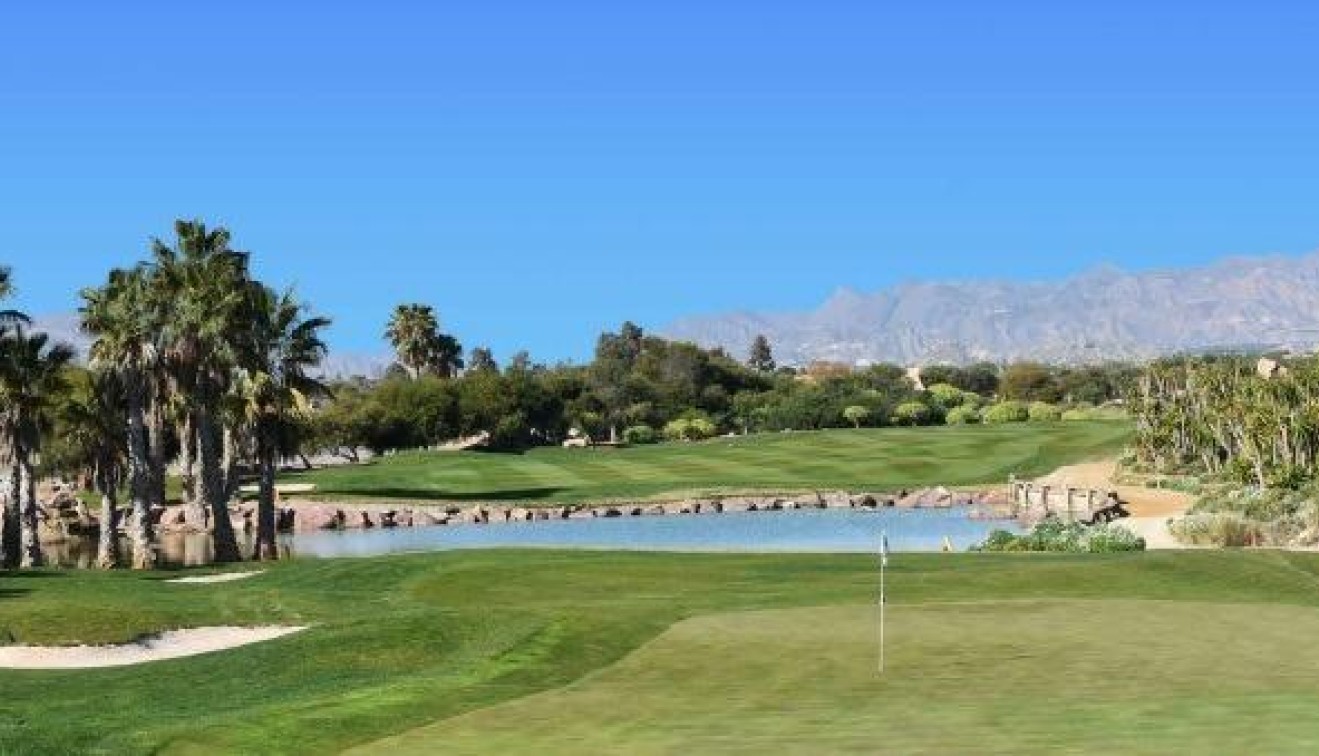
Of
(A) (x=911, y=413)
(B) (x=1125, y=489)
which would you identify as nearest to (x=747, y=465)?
(B) (x=1125, y=489)

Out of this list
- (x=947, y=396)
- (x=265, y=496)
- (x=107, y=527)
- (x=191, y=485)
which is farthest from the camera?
(x=947, y=396)

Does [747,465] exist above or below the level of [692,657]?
above

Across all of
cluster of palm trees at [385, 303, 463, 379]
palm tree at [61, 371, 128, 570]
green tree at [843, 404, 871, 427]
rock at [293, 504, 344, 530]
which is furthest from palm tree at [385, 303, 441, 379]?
palm tree at [61, 371, 128, 570]

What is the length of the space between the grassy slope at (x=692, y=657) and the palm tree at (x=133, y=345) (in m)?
13.5

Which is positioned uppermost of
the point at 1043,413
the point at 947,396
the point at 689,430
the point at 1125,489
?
the point at 947,396

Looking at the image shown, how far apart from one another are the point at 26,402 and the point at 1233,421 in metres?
56.8

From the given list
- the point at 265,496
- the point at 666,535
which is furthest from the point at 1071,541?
the point at 265,496

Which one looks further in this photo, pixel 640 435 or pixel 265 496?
pixel 640 435

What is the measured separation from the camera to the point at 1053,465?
10338cm

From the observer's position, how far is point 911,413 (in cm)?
15162

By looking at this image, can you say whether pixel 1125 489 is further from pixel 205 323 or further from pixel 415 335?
pixel 415 335

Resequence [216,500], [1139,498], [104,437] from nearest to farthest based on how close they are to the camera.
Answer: [104,437] < [216,500] < [1139,498]

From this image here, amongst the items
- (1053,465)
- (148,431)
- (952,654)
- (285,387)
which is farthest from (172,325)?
(1053,465)

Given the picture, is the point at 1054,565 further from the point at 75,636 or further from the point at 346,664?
the point at 75,636
